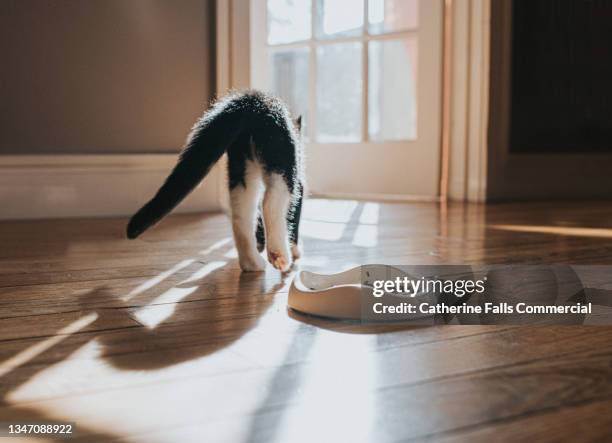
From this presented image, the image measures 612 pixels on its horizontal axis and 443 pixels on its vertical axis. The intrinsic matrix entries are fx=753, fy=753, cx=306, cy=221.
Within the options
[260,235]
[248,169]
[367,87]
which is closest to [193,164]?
[248,169]

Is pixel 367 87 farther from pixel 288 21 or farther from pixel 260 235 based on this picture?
pixel 260 235

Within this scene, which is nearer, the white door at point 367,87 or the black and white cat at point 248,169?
the black and white cat at point 248,169

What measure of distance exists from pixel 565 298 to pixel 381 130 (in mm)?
2405

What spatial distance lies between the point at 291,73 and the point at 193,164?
258 cm

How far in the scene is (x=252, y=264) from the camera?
4.61 ft

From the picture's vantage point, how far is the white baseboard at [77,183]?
93.0 inches

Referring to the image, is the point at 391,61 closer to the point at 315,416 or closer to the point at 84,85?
the point at 84,85

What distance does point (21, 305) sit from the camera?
109 cm

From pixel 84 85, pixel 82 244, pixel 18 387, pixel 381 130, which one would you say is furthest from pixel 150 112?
pixel 18 387

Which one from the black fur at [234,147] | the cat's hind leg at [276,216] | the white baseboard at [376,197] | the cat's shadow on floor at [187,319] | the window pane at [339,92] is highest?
the window pane at [339,92]

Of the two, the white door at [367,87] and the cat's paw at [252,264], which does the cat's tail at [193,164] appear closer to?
the cat's paw at [252,264]

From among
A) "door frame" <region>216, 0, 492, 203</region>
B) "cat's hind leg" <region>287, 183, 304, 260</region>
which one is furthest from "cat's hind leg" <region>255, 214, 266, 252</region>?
"door frame" <region>216, 0, 492, 203</region>

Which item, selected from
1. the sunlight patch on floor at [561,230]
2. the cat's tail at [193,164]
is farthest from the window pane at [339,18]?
the cat's tail at [193,164]

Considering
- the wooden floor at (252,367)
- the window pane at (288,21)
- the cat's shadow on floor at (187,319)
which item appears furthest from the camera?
the window pane at (288,21)
